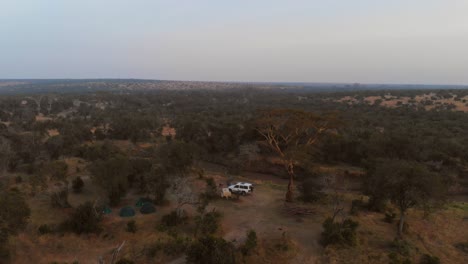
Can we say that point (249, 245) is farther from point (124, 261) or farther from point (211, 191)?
point (211, 191)

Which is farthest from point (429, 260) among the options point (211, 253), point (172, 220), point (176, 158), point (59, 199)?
point (59, 199)

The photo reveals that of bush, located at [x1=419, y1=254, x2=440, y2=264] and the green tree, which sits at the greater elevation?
the green tree

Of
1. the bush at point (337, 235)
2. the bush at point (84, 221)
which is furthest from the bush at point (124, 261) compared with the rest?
the bush at point (337, 235)

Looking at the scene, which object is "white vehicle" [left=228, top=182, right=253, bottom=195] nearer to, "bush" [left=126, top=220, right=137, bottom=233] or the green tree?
the green tree

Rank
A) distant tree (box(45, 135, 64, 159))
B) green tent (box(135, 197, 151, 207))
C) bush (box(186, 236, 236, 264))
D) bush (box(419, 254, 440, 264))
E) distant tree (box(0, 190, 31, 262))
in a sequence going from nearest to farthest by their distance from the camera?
bush (box(186, 236, 236, 264)) < distant tree (box(0, 190, 31, 262)) < bush (box(419, 254, 440, 264)) < green tent (box(135, 197, 151, 207)) < distant tree (box(45, 135, 64, 159))

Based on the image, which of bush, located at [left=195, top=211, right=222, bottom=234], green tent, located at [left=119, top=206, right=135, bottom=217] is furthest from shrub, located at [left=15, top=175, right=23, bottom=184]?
bush, located at [left=195, top=211, right=222, bottom=234]

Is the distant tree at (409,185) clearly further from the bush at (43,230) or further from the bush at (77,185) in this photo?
the bush at (77,185)

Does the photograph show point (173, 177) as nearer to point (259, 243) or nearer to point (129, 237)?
point (129, 237)

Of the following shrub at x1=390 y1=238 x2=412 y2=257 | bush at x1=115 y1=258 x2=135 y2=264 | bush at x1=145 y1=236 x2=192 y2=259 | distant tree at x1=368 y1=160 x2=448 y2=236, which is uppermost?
distant tree at x1=368 y1=160 x2=448 y2=236
